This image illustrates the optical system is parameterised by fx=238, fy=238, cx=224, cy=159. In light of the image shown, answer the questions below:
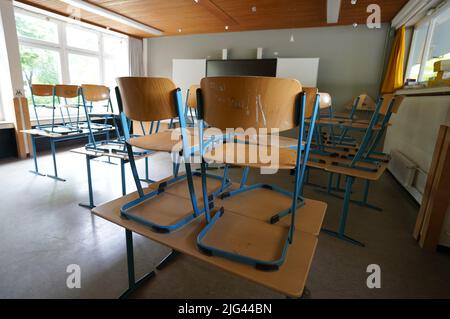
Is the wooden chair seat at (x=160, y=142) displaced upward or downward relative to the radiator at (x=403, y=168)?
upward

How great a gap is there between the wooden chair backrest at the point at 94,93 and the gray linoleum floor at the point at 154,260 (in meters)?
1.20

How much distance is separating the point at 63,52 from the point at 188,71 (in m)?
2.70

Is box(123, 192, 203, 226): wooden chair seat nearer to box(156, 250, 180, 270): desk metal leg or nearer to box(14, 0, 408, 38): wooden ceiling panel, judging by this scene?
box(156, 250, 180, 270): desk metal leg

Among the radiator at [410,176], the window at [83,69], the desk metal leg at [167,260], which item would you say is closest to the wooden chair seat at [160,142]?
the desk metal leg at [167,260]

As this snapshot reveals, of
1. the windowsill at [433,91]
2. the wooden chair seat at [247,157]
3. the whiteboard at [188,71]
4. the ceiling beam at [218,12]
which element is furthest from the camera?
the whiteboard at [188,71]

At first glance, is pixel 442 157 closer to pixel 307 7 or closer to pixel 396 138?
pixel 396 138

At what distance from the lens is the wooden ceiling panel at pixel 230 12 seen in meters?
3.89

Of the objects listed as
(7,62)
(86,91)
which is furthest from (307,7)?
(7,62)

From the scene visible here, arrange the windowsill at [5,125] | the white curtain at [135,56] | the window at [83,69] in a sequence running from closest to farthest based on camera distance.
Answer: the windowsill at [5,125]
the window at [83,69]
the white curtain at [135,56]

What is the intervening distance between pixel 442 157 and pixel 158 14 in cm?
500

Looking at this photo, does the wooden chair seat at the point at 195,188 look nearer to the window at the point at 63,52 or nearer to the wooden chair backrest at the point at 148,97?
the wooden chair backrest at the point at 148,97

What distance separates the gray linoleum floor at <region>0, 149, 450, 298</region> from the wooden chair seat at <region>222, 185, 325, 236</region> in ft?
1.70

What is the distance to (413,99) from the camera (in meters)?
3.16

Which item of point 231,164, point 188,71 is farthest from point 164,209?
point 188,71
